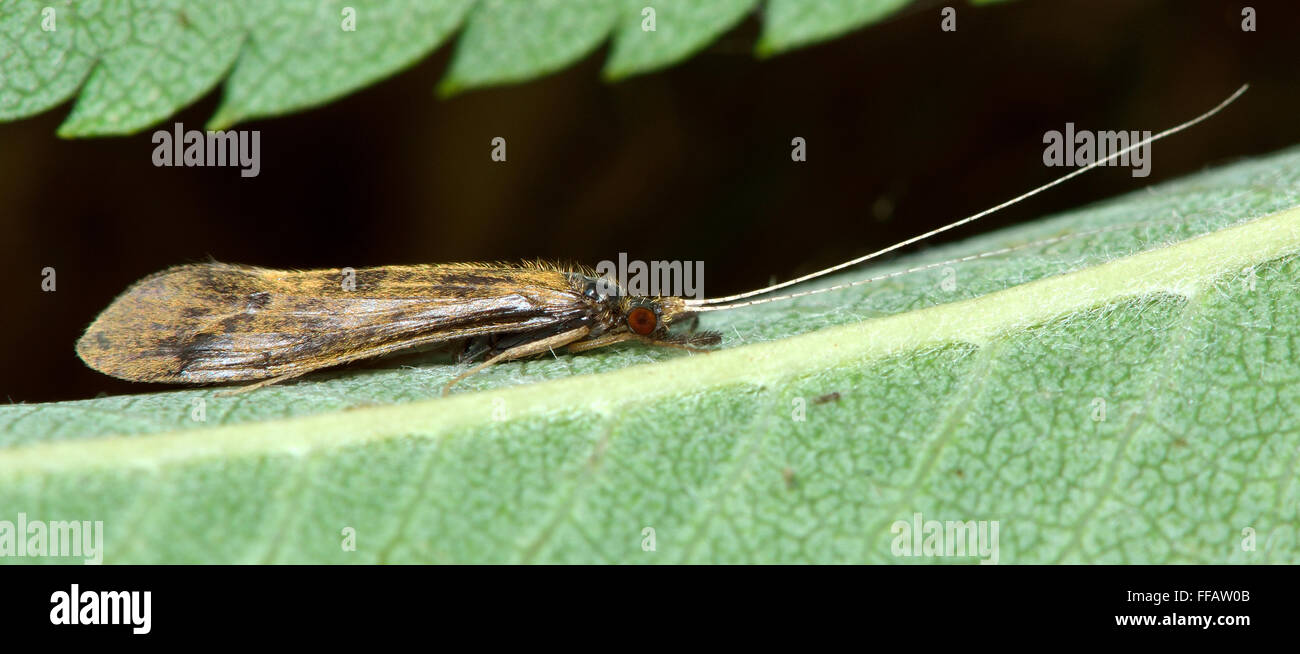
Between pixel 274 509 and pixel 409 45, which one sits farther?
pixel 409 45

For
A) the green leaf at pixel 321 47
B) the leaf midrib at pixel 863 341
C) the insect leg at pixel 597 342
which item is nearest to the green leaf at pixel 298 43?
the green leaf at pixel 321 47

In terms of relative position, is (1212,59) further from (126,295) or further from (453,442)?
(126,295)

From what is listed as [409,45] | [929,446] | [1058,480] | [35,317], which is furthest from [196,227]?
[1058,480]

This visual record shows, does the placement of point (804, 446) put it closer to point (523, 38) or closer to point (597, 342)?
point (597, 342)

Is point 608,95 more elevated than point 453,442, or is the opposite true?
point 608,95

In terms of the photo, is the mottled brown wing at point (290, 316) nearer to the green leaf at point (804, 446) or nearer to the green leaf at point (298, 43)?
the green leaf at point (804, 446)
